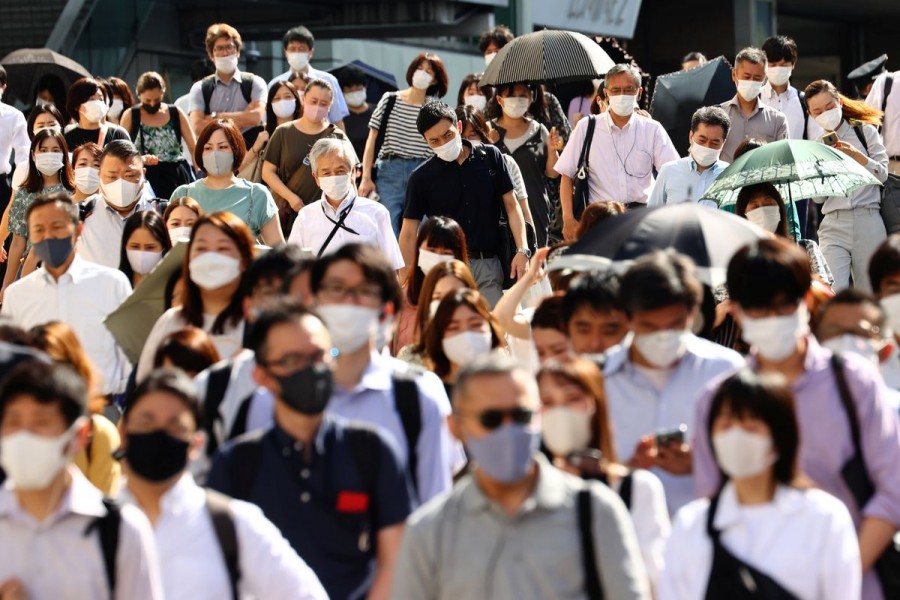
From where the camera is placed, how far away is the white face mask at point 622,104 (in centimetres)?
1250

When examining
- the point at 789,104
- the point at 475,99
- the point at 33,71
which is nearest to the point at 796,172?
the point at 789,104

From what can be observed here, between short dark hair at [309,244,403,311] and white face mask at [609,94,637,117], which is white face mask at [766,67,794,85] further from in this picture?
short dark hair at [309,244,403,311]

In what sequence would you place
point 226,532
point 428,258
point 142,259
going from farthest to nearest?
point 428,258 → point 142,259 → point 226,532

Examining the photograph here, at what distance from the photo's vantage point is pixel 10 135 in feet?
45.8

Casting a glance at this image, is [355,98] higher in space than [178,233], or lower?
higher

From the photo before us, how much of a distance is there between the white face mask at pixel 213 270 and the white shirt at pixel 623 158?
5277 millimetres

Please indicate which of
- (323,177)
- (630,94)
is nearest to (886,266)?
(323,177)

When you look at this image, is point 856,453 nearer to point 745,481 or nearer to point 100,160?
point 745,481

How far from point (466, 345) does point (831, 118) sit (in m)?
5.68

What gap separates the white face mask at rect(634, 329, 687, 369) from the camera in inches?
238

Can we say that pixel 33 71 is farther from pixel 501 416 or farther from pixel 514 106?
pixel 501 416

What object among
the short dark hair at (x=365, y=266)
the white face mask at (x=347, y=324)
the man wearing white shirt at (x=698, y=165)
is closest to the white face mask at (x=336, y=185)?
the man wearing white shirt at (x=698, y=165)

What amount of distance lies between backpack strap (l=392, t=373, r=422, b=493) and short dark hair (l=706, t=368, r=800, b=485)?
46.2 inches

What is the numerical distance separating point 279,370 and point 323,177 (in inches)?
215
